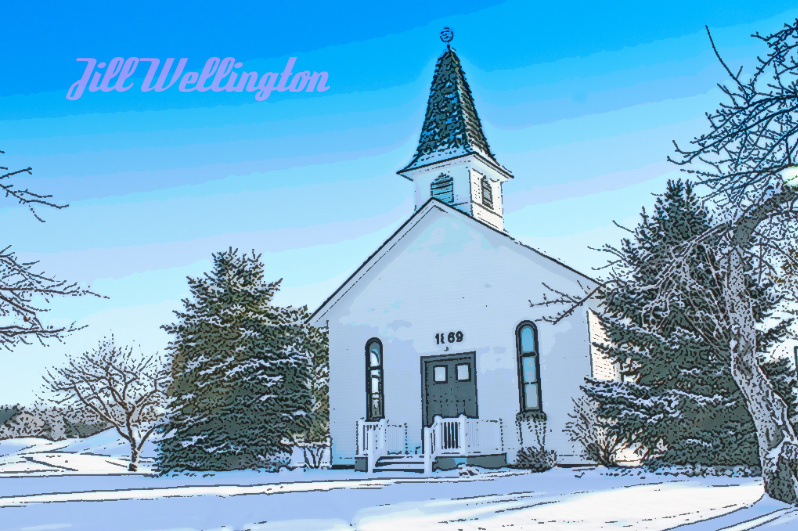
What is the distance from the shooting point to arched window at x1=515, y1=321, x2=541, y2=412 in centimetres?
2111

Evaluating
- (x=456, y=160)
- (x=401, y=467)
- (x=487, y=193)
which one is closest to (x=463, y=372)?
(x=401, y=467)

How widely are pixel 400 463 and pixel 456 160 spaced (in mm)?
9945

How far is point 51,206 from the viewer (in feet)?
27.6

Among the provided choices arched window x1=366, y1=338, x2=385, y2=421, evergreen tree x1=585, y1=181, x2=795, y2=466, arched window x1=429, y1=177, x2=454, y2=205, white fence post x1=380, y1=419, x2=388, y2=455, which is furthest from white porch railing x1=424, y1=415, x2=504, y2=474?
arched window x1=429, y1=177, x2=454, y2=205

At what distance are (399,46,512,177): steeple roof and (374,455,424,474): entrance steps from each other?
31.6 feet

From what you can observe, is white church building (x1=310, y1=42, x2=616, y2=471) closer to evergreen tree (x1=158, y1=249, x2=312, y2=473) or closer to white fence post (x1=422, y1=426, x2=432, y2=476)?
white fence post (x1=422, y1=426, x2=432, y2=476)

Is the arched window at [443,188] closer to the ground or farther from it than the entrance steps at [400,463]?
farther from it

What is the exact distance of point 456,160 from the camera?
84.2ft

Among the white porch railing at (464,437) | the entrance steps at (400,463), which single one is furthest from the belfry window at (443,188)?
the entrance steps at (400,463)

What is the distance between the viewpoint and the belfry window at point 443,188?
25.7 meters

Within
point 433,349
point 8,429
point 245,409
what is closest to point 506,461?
point 433,349

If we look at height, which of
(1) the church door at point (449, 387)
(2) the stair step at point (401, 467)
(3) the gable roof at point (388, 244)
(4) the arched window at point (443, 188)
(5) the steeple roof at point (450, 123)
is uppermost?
(5) the steeple roof at point (450, 123)

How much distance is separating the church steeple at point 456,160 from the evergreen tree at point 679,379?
793 cm

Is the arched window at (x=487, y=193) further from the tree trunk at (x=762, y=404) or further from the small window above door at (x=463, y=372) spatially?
the tree trunk at (x=762, y=404)
